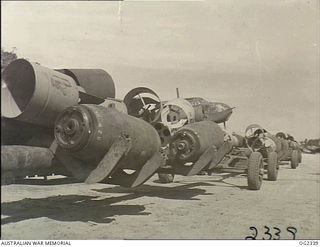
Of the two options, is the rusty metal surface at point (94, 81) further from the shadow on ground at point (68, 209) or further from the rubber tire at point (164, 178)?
the rubber tire at point (164, 178)

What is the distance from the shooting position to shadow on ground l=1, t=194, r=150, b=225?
521cm

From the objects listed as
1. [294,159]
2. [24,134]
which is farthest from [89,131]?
[294,159]

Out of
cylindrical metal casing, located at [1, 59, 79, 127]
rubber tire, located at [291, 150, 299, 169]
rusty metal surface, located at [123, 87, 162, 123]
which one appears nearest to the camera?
cylindrical metal casing, located at [1, 59, 79, 127]

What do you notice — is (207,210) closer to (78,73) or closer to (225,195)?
(225,195)

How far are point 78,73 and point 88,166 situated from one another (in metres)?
1.34

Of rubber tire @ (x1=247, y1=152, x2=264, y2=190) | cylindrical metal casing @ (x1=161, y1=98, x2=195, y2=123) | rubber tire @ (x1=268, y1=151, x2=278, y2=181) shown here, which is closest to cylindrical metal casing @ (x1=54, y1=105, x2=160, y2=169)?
cylindrical metal casing @ (x1=161, y1=98, x2=195, y2=123)

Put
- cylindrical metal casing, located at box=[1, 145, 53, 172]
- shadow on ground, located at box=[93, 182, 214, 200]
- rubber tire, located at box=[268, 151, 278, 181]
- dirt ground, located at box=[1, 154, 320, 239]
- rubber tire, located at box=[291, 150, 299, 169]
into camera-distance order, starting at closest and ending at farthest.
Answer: cylindrical metal casing, located at box=[1, 145, 53, 172], dirt ground, located at box=[1, 154, 320, 239], shadow on ground, located at box=[93, 182, 214, 200], rubber tire, located at box=[268, 151, 278, 181], rubber tire, located at box=[291, 150, 299, 169]

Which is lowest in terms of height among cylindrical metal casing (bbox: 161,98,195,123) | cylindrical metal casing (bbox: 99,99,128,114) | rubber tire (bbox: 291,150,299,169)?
rubber tire (bbox: 291,150,299,169)

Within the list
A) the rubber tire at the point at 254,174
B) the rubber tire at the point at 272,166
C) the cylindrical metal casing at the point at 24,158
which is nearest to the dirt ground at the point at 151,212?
the rubber tire at the point at 254,174

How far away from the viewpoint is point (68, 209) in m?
5.84

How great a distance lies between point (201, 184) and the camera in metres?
9.66

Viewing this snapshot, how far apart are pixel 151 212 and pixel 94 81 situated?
2033mm

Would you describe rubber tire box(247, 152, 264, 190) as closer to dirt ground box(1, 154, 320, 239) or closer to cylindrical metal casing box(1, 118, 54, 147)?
dirt ground box(1, 154, 320, 239)

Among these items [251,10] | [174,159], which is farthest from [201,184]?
[251,10]
